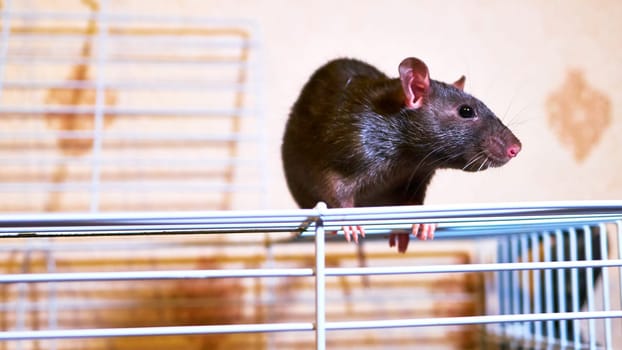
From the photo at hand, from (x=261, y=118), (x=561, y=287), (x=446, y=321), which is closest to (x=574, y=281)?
(x=561, y=287)

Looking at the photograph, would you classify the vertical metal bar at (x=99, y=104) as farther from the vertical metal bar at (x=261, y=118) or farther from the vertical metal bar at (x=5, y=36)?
the vertical metal bar at (x=261, y=118)

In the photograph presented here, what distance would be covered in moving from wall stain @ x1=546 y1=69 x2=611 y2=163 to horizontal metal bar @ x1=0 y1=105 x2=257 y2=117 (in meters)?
0.78

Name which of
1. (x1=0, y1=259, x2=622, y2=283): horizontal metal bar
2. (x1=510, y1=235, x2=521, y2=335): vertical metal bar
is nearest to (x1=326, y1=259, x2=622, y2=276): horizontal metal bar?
(x1=0, y1=259, x2=622, y2=283): horizontal metal bar

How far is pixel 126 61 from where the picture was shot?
4.85 ft

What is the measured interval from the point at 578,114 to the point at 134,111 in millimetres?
1130

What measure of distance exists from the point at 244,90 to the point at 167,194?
1.04 ft

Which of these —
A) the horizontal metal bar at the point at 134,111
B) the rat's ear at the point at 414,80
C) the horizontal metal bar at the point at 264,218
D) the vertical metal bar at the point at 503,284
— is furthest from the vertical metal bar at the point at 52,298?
the vertical metal bar at the point at 503,284

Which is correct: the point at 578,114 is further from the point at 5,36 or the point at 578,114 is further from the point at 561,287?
the point at 5,36

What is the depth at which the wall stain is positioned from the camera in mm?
1551

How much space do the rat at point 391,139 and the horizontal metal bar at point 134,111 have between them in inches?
17.0

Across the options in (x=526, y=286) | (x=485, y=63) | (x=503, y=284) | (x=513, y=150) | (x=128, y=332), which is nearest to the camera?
(x=128, y=332)

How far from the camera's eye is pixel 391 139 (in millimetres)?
947

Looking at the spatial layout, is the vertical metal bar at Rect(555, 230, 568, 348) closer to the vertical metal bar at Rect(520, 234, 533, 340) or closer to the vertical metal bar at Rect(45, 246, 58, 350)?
the vertical metal bar at Rect(520, 234, 533, 340)

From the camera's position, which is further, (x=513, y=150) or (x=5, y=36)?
(x=5, y=36)
